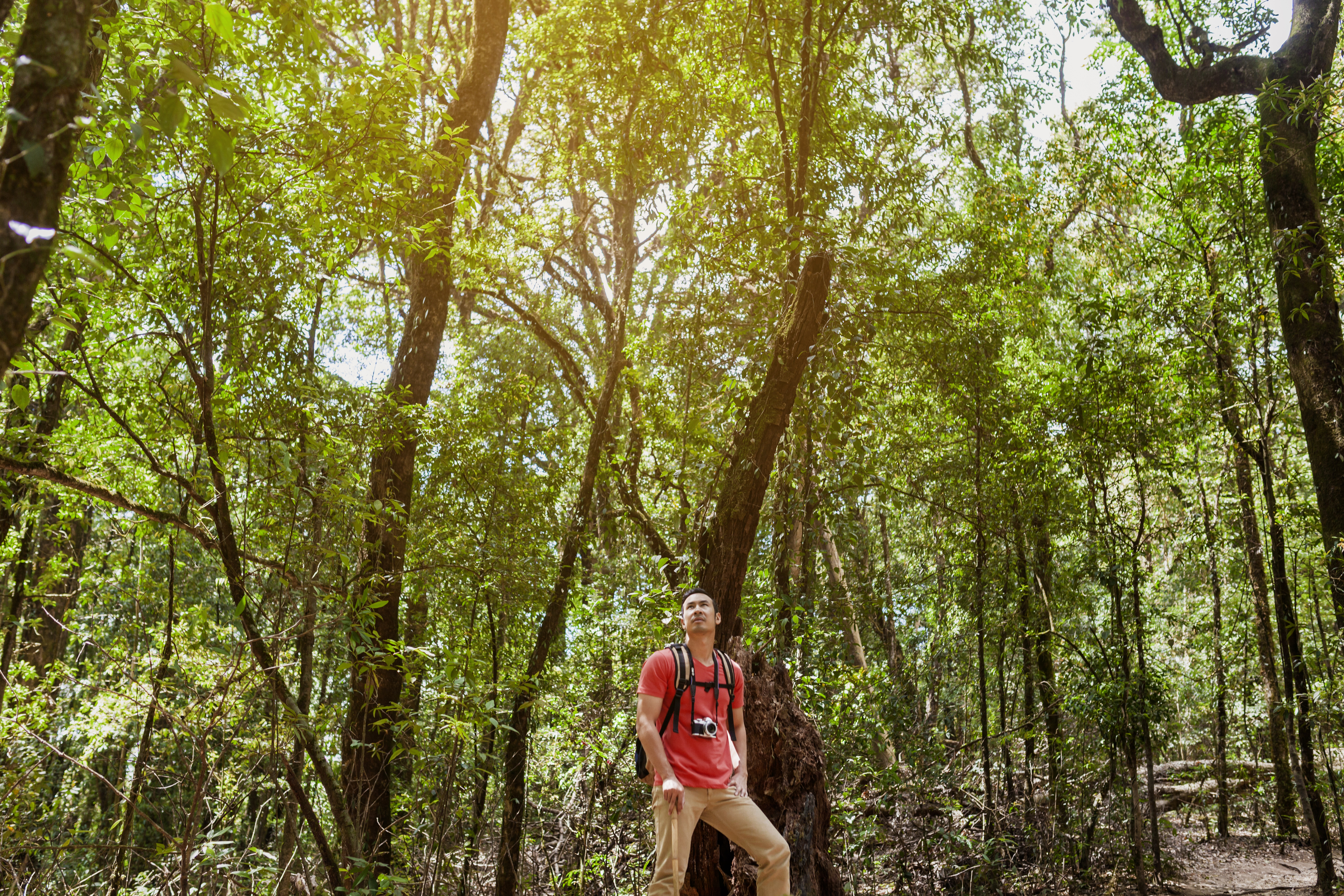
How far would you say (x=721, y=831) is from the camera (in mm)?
3697

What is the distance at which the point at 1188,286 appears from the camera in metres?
8.19

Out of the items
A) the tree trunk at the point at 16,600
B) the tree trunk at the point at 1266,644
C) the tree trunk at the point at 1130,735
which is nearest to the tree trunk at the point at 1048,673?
the tree trunk at the point at 1130,735

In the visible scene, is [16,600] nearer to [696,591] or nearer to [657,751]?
[696,591]

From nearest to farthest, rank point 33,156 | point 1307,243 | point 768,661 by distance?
point 33,156
point 768,661
point 1307,243

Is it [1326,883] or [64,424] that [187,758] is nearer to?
[64,424]

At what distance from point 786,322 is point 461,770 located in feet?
13.3

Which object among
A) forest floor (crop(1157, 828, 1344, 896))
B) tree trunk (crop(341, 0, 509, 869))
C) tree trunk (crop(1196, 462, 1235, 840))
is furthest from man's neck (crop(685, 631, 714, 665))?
tree trunk (crop(1196, 462, 1235, 840))

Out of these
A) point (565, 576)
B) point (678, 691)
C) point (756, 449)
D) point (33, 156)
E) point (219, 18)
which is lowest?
point (678, 691)

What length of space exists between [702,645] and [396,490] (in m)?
4.15

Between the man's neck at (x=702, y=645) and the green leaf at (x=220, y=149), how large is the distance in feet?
9.25

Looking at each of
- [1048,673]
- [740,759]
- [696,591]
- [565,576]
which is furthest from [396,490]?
[1048,673]

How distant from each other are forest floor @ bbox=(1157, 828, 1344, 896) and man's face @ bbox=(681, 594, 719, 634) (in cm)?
702

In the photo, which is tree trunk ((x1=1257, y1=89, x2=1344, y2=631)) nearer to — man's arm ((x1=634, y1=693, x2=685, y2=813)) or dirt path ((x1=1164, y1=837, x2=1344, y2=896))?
dirt path ((x1=1164, y1=837, x2=1344, y2=896))

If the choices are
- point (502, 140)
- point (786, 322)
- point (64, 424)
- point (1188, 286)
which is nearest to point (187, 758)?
point (64, 424)
